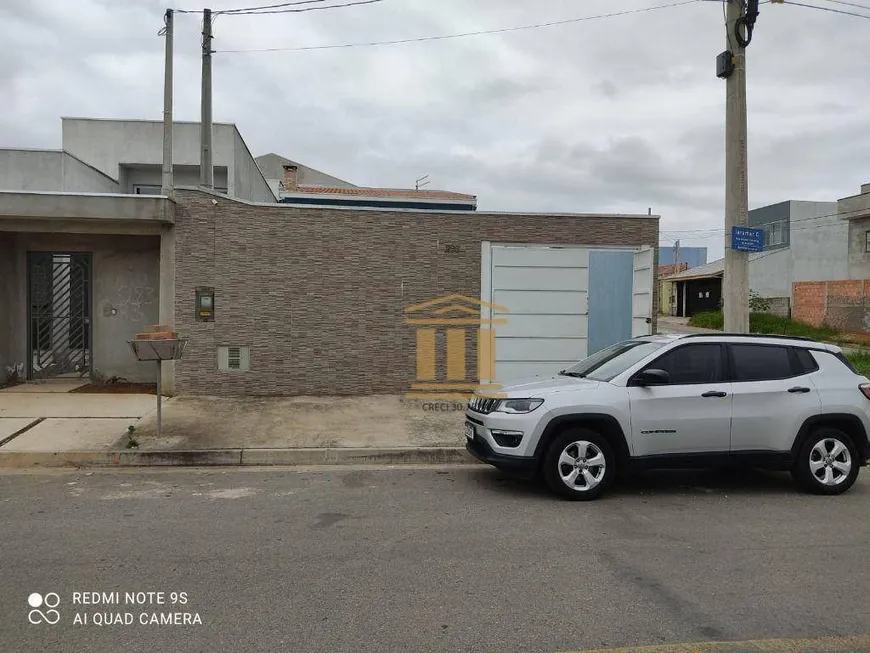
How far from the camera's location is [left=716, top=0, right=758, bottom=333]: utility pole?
923 centimetres

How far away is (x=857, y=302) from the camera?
24625 millimetres

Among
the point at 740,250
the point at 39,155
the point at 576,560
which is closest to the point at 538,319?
the point at 740,250

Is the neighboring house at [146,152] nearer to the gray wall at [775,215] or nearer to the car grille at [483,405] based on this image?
the car grille at [483,405]

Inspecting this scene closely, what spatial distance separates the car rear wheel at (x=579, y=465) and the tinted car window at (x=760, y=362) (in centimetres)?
168

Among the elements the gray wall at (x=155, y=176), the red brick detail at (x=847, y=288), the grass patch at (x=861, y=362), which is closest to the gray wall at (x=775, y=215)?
the red brick detail at (x=847, y=288)

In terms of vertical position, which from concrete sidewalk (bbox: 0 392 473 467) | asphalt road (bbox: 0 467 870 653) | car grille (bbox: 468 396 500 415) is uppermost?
car grille (bbox: 468 396 500 415)

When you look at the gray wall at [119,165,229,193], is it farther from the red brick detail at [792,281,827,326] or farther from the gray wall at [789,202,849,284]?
the gray wall at [789,202,849,284]

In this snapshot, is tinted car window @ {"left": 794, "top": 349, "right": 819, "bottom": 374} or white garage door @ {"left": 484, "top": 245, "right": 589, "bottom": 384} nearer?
tinted car window @ {"left": 794, "top": 349, "right": 819, "bottom": 374}

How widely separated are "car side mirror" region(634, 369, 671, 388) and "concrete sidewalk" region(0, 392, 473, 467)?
254cm

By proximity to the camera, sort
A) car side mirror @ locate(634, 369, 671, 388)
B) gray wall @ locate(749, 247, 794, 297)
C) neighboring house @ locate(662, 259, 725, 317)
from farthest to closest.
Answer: neighboring house @ locate(662, 259, 725, 317) → gray wall @ locate(749, 247, 794, 297) → car side mirror @ locate(634, 369, 671, 388)

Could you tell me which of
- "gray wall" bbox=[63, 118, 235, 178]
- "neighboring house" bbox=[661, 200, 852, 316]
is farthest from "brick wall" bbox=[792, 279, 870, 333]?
"gray wall" bbox=[63, 118, 235, 178]

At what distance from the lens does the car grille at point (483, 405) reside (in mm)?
6553

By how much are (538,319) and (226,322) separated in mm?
5566

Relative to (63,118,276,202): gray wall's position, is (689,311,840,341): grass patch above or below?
below
